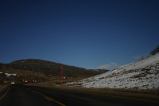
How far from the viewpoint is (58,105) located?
618 inches

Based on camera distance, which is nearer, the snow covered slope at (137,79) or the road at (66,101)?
the road at (66,101)

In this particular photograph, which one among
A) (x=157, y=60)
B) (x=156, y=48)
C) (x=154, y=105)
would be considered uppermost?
(x=156, y=48)

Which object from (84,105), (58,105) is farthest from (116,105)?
(58,105)

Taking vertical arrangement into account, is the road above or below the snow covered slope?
below

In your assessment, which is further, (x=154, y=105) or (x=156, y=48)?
(x=156, y=48)

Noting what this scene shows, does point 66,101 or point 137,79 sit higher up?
point 137,79

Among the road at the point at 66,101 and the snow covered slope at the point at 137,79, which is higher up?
the snow covered slope at the point at 137,79

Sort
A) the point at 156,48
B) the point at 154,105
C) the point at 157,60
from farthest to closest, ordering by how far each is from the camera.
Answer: the point at 156,48
the point at 157,60
the point at 154,105

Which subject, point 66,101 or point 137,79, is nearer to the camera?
point 66,101

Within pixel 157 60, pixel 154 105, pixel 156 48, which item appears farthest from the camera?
pixel 156 48

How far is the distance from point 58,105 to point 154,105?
4828 millimetres

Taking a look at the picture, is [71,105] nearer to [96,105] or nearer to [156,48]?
[96,105]

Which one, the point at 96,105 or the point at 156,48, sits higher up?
the point at 156,48

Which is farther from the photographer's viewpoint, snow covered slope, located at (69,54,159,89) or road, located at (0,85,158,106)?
snow covered slope, located at (69,54,159,89)
